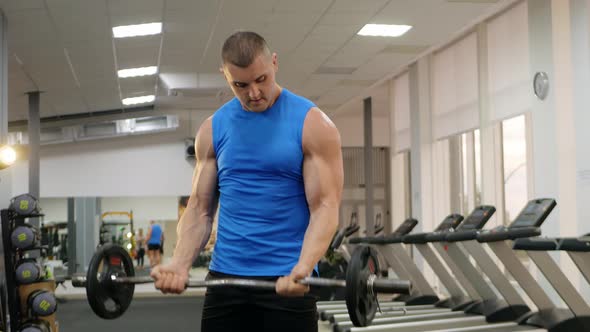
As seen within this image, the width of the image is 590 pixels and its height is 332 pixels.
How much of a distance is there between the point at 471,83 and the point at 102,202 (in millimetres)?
7576

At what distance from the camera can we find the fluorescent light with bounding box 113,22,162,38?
25.7ft

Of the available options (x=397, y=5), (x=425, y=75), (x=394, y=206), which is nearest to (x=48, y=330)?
(x=397, y=5)

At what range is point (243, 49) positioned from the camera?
199 centimetres

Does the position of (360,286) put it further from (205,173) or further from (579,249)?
(579,249)

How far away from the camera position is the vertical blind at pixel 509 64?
8.32m

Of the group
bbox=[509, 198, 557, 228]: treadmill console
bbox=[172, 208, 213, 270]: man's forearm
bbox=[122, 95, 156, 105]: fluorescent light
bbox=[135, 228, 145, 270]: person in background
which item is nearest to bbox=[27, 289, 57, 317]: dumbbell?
bbox=[509, 198, 557, 228]: treadmill console

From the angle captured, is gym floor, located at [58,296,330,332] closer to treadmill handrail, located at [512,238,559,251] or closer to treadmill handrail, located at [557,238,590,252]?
treadmill handrail, located at [512,238,559,251]

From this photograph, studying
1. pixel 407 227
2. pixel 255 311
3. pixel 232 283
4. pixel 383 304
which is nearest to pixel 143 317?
pixel 383 304

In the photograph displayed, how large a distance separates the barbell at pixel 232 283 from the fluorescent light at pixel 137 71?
8083 millimetres

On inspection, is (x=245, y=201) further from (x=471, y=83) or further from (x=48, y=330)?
(x=471, y=83)

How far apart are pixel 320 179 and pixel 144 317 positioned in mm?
7645

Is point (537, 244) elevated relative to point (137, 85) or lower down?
lower down

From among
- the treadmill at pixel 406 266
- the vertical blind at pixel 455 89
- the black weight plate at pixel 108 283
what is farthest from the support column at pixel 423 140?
the black weight plate at pixel 108 283

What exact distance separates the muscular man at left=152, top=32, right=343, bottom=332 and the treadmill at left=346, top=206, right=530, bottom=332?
428 cm
